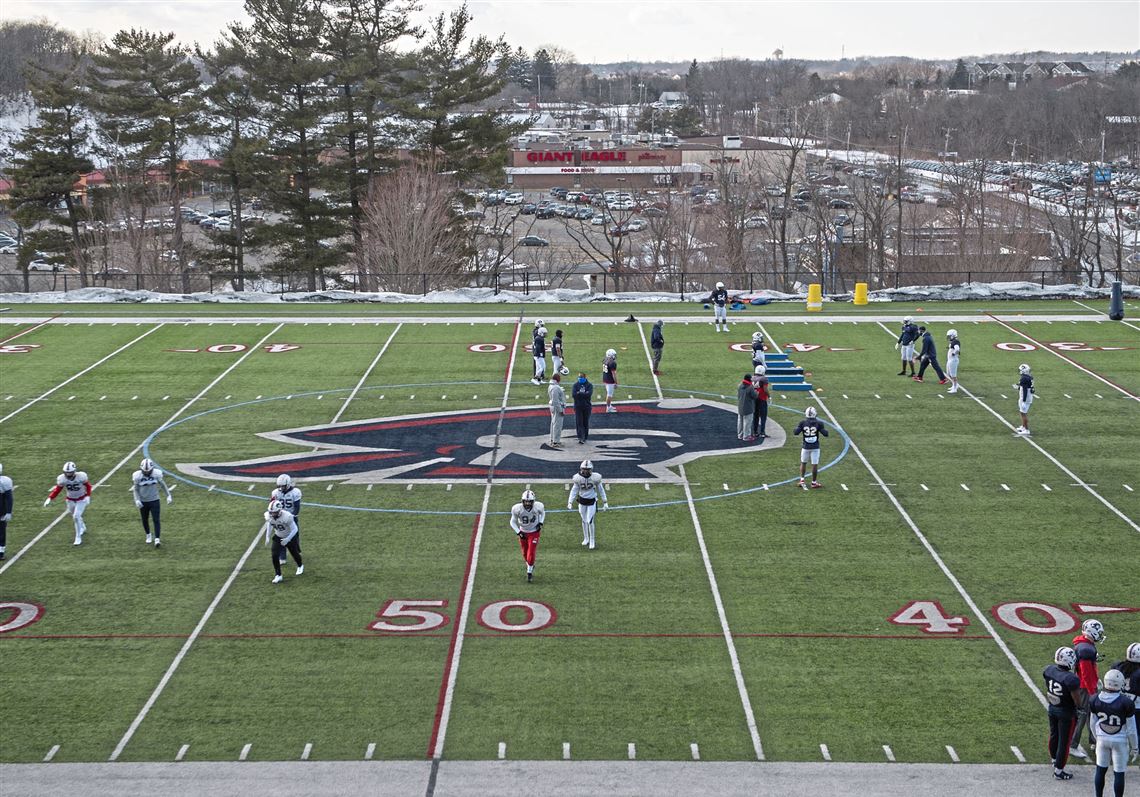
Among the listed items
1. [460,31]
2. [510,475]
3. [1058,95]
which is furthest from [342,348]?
[1058,95]

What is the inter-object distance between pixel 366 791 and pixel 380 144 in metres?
54.4

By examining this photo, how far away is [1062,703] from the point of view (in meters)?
14.9

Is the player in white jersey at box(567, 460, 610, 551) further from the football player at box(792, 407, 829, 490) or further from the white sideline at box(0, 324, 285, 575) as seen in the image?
the white sideline at box(0, 324, 285, 575)

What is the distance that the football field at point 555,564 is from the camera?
54.6 feet

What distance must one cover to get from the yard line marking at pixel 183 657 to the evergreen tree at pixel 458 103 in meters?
45.3

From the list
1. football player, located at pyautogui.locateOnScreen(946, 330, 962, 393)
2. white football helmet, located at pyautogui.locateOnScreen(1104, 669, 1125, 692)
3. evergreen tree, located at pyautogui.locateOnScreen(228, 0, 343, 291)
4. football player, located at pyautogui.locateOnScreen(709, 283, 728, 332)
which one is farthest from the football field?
evergreen tree, located at pyautogui.locateOnScreen(228, 0, 343, 291)

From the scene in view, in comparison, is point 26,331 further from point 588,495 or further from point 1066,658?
point 1066,658

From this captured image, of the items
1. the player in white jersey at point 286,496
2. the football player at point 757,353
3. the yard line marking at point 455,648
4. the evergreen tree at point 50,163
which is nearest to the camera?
the yard line marking at point 455,648

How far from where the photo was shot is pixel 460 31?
223 ft

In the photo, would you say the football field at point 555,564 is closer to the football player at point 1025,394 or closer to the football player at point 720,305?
the football player at point 1025,394

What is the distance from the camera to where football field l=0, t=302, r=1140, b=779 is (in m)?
16.7

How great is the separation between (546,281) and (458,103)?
13.8 meters

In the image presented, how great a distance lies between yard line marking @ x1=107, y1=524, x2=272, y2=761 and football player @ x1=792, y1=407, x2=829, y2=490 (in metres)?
10.7

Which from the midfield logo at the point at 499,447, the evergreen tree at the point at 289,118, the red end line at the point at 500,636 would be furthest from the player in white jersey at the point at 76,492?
the evergreen tree at the point at 289,118
